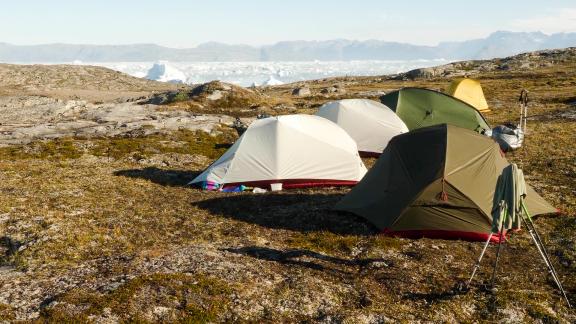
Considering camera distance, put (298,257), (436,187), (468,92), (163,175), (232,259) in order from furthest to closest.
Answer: (468,92) → (163,175) → (436,187) → (298,257) → (232,259)

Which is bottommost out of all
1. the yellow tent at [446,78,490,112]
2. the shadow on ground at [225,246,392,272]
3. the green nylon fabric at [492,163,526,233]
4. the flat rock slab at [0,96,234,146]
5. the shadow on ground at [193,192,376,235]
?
the shadow on ground at [225,246,392,272]

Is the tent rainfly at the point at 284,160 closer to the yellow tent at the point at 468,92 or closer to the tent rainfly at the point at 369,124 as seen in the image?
the tent rainfly at the point at 369,124

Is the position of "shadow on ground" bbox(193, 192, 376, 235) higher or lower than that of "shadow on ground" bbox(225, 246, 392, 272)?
higher

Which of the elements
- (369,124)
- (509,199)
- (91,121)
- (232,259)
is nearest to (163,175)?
(232,259)

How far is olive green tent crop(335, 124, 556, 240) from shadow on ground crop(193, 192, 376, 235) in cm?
72

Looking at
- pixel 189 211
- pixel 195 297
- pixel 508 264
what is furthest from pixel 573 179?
pixel 195 297

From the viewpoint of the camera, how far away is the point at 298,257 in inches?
523

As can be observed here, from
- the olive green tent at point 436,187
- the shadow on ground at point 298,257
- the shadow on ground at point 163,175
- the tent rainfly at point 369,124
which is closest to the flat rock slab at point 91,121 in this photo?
the shadow on ground at point 163,175

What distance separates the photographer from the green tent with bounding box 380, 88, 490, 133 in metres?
31.6

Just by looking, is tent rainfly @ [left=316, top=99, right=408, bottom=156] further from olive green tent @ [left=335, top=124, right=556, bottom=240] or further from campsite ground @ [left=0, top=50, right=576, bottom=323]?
olive green tent @ [left=335, top=124, right=556, bottom=240]

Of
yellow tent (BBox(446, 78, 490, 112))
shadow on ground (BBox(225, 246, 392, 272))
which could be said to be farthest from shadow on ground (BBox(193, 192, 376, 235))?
yellow tent (BBox(446, 78, 490, 112))

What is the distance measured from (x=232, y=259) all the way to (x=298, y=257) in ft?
6.25

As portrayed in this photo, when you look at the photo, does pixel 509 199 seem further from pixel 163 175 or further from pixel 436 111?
pixel 436 111

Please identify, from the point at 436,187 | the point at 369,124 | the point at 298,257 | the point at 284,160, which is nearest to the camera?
the point at 298,257
